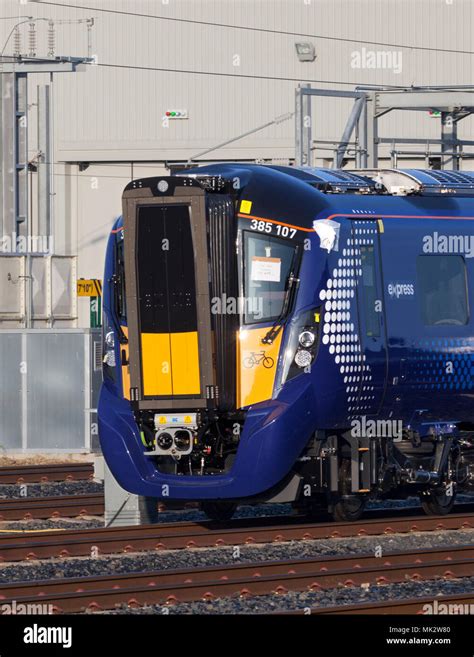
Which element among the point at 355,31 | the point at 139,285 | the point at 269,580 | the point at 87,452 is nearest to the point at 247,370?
the point at 139,285

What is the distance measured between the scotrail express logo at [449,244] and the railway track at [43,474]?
7307 millimetres

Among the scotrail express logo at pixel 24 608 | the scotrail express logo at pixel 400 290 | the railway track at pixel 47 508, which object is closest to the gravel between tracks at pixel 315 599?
the scotrail express logo at pixel 24 608

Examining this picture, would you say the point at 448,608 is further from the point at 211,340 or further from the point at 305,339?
the point at 211,340

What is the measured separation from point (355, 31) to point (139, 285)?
37488mm

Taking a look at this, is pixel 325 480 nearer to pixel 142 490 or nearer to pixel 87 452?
pixel 142 490

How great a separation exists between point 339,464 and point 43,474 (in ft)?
22.3

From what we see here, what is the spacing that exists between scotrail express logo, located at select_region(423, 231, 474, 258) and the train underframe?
69.0 inches

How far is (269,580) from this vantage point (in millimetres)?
10695

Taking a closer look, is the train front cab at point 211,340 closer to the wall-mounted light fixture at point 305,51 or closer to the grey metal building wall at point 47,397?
the grey metal building wall at point 47,397

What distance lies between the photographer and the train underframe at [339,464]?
12.7 m

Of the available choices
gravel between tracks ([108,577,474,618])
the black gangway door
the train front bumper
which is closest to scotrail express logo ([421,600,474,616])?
gravel between tracks ([108,577,474,618])

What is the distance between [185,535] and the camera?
517 inches

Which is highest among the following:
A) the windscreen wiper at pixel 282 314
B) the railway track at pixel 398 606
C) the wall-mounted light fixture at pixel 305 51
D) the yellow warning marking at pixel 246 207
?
the wall-mounted light fixture at pixel 305 51

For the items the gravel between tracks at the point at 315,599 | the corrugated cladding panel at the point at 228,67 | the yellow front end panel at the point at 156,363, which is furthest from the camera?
the corrugated cladding panel at the point at 228,67
